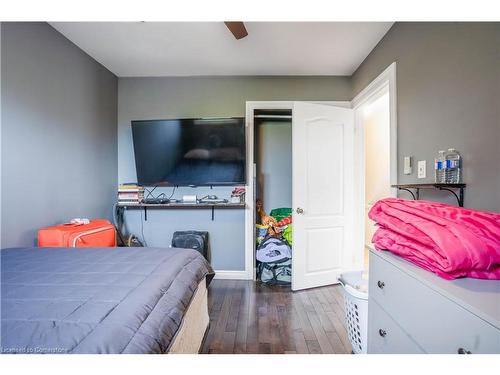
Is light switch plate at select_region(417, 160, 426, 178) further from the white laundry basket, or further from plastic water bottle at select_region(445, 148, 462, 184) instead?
the white laundry basket

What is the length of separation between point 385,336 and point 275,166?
252cm

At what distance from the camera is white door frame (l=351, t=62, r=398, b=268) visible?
1889mm

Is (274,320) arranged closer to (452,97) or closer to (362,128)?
(452,97)

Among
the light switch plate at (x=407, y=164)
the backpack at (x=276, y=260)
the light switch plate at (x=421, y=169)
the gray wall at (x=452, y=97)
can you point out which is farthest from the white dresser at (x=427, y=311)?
the backpack at (x=276, y=260)

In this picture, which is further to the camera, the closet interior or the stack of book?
the closet interior

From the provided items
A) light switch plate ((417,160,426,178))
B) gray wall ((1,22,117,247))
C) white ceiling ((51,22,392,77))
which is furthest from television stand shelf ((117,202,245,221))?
light switch plate ((417,160,426,178))

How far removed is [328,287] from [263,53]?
2678mm

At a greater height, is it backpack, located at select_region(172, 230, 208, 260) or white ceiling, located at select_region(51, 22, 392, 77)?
white ceiling, located at select_region(51, 22, 392, 77)

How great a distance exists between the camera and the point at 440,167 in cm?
130

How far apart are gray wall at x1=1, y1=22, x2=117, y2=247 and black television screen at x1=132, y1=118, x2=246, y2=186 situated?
1.53 feet

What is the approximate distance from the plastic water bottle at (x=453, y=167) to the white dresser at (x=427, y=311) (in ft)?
2.04

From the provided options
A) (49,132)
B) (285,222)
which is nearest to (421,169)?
(285,222)
